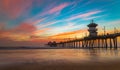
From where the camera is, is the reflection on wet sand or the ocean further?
the ocean

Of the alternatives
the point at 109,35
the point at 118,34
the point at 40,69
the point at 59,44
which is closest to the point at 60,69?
the point at 40,69

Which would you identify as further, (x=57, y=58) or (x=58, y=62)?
(x=57, y=58)

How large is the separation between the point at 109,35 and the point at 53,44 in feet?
350

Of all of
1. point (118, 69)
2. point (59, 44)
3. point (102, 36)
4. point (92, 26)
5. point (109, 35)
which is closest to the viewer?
point (118, 69)

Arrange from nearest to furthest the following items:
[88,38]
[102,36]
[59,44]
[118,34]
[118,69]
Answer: [118,69] < [118,34] < [102,36] < [88,38] < [59,44]

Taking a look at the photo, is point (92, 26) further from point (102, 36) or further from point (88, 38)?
point (102, 36)

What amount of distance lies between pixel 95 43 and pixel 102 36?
2597 cm

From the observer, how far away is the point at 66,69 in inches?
539

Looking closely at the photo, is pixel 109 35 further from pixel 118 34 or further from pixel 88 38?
pixel 88 38

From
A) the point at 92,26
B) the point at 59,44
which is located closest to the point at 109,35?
the point at 92,26

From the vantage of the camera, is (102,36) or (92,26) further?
(92,26)

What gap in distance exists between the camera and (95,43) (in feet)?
365

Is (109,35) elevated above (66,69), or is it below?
above

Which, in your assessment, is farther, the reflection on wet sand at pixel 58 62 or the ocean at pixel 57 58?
the ocean at pixel 57 58
